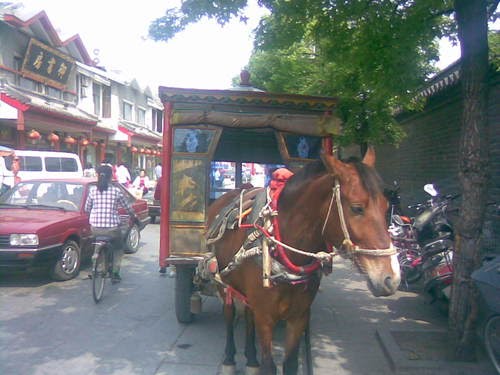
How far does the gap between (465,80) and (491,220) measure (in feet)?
9.34

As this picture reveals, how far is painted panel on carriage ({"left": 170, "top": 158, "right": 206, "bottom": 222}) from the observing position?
5.58 meters

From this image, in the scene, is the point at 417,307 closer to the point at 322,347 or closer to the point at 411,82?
the point at 322,347

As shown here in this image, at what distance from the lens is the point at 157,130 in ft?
131

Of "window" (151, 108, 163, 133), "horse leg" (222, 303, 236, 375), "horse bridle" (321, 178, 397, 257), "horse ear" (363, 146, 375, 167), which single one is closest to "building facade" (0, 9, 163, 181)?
"window" (151, 108, 163, 133)

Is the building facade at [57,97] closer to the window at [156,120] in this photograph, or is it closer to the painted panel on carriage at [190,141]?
the window at [156,120]

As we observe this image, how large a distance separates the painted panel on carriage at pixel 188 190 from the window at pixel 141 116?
30.5 metres

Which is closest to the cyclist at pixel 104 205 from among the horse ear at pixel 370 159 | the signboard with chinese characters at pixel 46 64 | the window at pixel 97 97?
the horse ear at pixel 370 159

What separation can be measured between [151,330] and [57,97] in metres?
20.0

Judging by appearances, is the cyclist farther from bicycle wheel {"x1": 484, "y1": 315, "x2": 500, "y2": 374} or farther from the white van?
the white van

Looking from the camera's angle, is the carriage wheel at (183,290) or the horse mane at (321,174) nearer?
the horse mane at (321,174)

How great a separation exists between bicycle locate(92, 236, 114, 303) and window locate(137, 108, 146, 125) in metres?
28.9

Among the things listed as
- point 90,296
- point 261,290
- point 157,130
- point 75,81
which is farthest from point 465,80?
point 157,130

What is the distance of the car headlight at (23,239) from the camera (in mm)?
7125

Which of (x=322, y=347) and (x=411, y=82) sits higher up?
(x=411, y=82)
